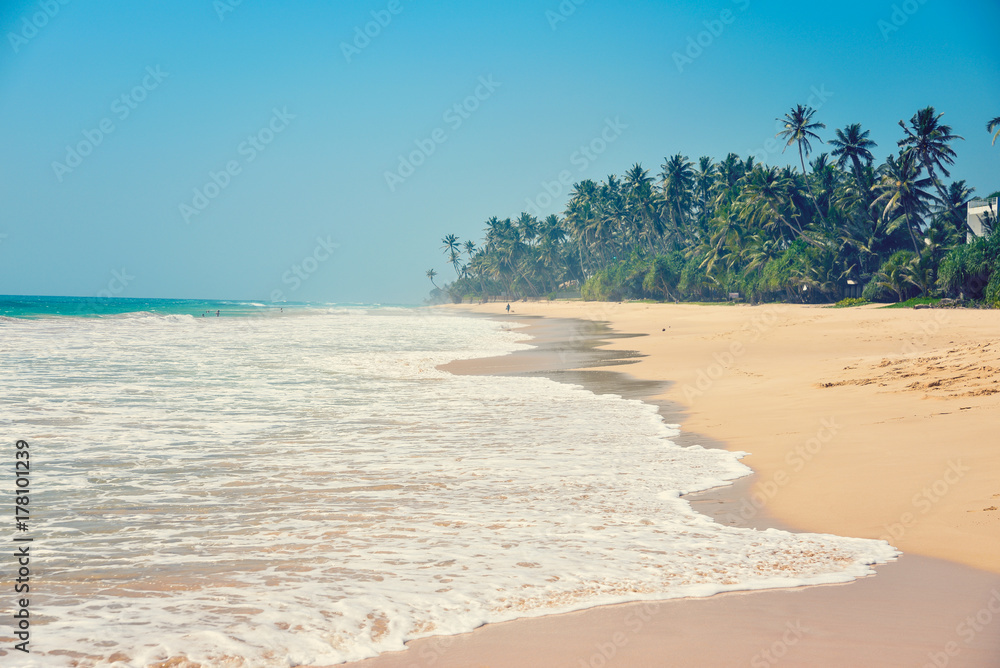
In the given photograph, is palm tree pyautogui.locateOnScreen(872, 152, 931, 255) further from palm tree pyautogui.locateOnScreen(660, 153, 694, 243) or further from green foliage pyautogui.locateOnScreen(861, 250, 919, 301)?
palm tree pyautogui.locateOnScreen(660, 153, 694, 243)

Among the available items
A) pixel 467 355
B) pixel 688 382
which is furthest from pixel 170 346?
pixel 688 382

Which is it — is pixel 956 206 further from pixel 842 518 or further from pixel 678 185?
pixel 842 518

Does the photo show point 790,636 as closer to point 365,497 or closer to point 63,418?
point 365,497

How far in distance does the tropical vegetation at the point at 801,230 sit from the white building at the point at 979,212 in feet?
2.87

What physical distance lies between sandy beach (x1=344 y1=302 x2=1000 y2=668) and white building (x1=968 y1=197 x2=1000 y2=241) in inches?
1723

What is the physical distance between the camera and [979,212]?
4997 centimetres

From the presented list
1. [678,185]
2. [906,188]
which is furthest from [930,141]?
[678,185]

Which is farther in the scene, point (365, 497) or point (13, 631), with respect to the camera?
point (365, 497)

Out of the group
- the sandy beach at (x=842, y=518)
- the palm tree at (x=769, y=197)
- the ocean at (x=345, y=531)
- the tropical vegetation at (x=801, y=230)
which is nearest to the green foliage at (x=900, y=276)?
the tropical vegetation at (x=801, y=230)

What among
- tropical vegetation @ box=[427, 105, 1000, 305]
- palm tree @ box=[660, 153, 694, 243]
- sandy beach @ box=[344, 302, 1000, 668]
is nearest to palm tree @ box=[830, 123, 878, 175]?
tropical vegetation @ box=[427, 105, 1000, 305]

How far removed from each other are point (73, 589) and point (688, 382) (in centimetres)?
1324

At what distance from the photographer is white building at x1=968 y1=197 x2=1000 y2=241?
48062 mm

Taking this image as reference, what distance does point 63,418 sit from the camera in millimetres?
10219

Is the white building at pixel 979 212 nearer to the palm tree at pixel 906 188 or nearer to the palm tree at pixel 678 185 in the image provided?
the palm tree at pixel 906 188
